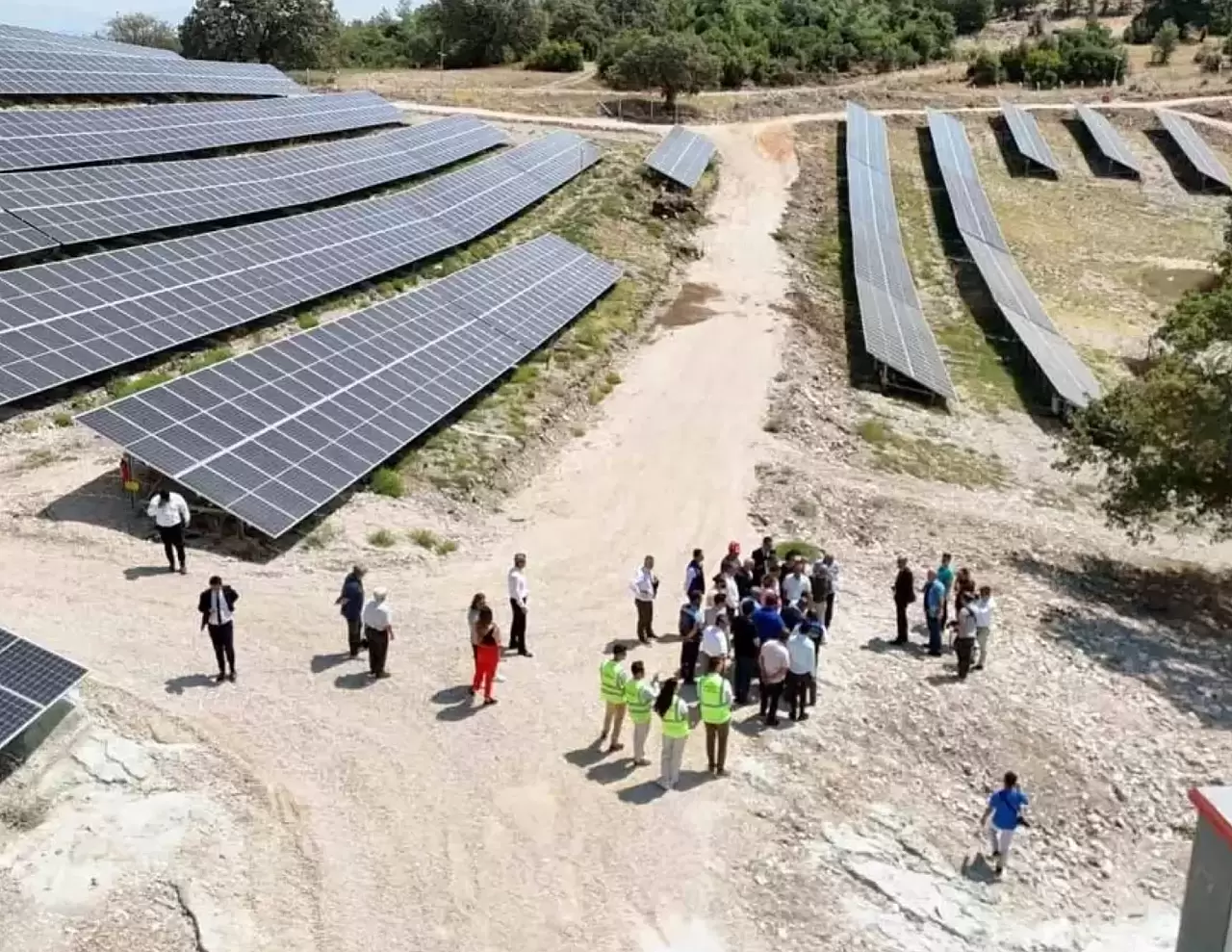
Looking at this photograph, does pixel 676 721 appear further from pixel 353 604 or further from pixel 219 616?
pixel 219 616

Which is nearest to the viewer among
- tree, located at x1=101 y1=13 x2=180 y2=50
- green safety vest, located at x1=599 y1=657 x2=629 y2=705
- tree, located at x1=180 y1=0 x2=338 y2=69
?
green safety vest, located at x1=599 y1=657 x2=629 y2=705

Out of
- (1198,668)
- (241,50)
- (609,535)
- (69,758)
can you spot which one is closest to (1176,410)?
(1198,668)

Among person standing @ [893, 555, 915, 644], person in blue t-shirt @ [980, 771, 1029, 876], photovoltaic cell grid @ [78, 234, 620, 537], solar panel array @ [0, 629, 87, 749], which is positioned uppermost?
photovoltaic cell grid @ [78, 234, 620, 537]

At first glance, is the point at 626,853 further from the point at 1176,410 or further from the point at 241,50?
the point at 241,50

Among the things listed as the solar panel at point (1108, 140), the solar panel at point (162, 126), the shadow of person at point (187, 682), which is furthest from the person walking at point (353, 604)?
the solar panel at point (1108, 140)

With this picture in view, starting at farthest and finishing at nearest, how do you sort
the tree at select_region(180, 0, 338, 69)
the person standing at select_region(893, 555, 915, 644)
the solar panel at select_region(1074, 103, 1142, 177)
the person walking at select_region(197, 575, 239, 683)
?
1. the tree at select_region(180, 0, 338, 69)
2. the solar panel at select_region(1074, 103, 1142, 177)
3. the person standing at select_region(893, 555, 915, 644)
4. the person walking at select_region(197, 575, 239, 683)

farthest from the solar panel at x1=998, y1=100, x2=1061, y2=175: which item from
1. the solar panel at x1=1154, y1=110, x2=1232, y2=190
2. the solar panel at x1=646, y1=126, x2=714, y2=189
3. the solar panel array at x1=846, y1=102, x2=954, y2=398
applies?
the solar panel at x1=646, y1=126, x2=714, y2=189

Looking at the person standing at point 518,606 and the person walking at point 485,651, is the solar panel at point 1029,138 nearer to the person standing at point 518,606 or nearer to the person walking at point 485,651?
the person standing at point 518,606

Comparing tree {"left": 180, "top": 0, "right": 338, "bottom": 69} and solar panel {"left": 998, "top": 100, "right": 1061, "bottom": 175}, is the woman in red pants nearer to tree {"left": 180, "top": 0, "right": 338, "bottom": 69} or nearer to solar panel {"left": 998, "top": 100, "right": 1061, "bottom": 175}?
solar panel {"left": 998, "top": 100, "right": 1061, "bottom": 175}
